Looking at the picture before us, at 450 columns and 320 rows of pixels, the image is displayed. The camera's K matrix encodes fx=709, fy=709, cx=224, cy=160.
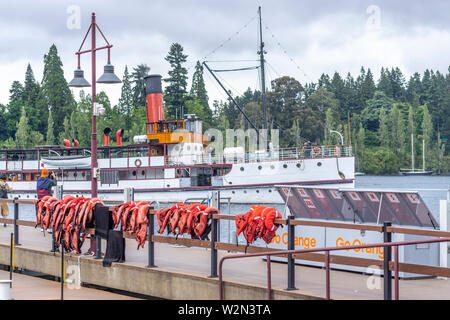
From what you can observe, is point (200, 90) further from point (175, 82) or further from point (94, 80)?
point (94, 80)

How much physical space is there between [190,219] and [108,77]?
42.2ft

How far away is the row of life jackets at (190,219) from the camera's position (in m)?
10.5

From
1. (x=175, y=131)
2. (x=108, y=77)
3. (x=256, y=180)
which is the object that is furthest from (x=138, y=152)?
(x=108, y=77)

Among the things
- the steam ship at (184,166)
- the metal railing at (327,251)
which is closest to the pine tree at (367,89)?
the steam ship at (184,166)

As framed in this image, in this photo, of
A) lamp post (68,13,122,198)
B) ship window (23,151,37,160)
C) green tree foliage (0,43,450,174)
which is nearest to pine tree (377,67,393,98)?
green tree foliage (0,43,450,174)

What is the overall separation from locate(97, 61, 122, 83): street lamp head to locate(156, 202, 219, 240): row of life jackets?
11991 millimetres

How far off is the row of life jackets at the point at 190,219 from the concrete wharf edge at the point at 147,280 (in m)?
0.64

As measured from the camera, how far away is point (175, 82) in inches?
4198

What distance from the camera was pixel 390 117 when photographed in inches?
4528

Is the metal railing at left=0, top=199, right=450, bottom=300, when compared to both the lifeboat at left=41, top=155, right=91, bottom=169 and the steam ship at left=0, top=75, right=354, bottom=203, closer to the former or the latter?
the steam ship at left=0, top=75, right=354, bottom=203

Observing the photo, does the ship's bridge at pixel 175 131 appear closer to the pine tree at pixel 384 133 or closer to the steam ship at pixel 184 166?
the steam ship at pixel 184 166

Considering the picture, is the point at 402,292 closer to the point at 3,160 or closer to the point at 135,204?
the point at 135,204
